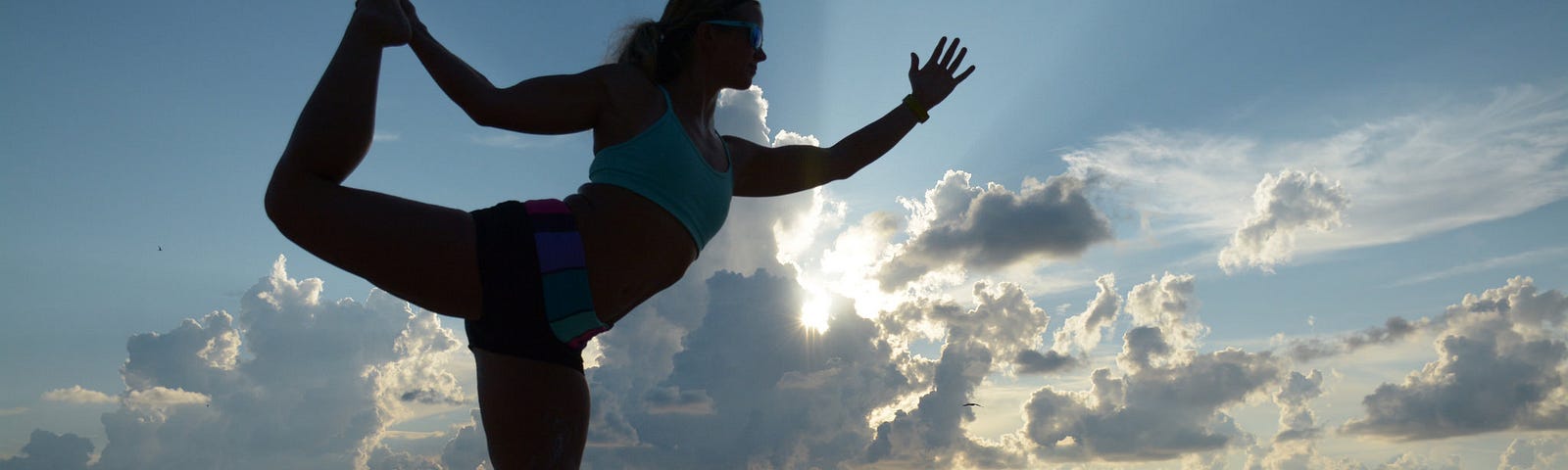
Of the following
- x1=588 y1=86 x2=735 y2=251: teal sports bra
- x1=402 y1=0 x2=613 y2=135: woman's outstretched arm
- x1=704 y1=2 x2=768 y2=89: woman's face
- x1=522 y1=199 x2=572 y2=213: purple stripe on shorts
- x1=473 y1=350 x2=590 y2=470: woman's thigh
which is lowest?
x1=473 y1=350 x2=590 y2=470: woman's thigh

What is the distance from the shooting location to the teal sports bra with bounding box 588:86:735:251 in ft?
13.5

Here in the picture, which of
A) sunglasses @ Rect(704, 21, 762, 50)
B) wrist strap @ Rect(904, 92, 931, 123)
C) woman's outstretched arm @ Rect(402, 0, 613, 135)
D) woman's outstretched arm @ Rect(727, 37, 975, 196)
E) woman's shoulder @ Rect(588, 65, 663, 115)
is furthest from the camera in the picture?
wrist strap @ Rect(904, 92, 931, 123)

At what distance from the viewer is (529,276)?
3.74 m

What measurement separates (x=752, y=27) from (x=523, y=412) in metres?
2.15

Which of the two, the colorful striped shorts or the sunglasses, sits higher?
the sunglasses

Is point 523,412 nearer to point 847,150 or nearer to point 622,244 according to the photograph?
point 622,244

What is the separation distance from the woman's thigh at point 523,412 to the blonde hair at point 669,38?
148cm

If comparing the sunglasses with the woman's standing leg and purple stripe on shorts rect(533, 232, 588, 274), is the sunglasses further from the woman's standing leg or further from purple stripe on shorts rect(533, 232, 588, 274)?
the woman's standing leg

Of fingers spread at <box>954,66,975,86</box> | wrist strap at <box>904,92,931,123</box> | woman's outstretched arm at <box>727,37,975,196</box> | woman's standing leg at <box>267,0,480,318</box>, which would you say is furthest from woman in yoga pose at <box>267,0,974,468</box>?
fingers spread at <box>954,66,975,86</box>

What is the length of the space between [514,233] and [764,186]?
2012 mm

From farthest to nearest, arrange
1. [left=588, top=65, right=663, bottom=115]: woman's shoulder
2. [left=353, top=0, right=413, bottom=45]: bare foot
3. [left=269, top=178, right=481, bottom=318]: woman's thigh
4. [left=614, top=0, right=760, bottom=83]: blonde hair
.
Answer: [left=614, top=0, right=760, bottom=83]: blonde hair → [left=588, top=65, right=663, bottom=115]: woman's shoulder → [left=353, top=0, right=413, bottom=45]: bare foot → [left=269, top=178, right=481, bottom=318]: woman's thigh

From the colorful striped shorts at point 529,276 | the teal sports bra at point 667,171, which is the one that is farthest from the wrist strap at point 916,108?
the colorful striped shorts at point 529,276

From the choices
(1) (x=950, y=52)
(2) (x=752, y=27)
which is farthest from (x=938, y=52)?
(2) (x=752, y=27)

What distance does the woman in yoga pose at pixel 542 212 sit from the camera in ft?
11.2
